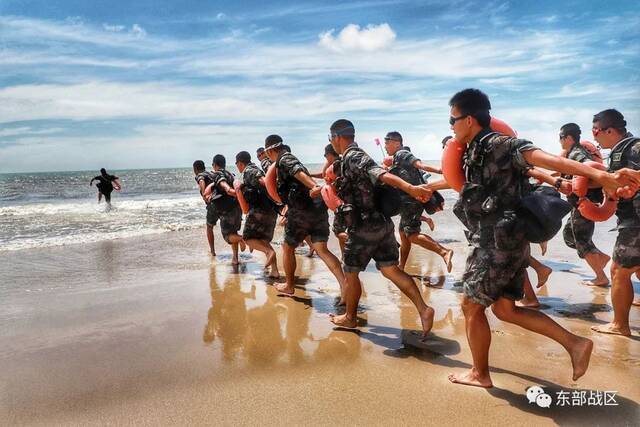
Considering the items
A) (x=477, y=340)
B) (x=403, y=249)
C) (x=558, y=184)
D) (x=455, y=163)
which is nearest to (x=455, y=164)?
(x=455, y=163)

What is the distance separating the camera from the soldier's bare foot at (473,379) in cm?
354

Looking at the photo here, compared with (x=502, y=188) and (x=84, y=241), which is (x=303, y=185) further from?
(x=84, y=241)

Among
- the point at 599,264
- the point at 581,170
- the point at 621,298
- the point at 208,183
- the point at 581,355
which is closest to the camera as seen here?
the point at 581,170

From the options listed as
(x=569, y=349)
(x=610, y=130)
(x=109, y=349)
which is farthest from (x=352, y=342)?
(x=610, y=130)

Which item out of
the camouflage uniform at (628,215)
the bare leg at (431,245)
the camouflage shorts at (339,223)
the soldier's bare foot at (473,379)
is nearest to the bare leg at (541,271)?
the bare leg at (431,245)

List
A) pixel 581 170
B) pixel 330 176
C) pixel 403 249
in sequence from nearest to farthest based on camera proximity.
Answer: pixel 581 170 < pixel 330 176 < pixel 403 249

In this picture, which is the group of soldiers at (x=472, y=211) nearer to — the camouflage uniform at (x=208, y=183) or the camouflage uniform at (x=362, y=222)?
the camouflage uniform at (x=362, y=222)

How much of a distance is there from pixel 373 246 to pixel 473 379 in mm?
1634

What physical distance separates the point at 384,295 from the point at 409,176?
2.18 m

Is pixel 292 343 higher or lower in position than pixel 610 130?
lower

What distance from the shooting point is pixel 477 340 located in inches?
137

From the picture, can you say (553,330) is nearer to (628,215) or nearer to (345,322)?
(628,215)

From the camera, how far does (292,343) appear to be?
4664 millimetres

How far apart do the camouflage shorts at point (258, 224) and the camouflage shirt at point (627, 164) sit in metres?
4.68
